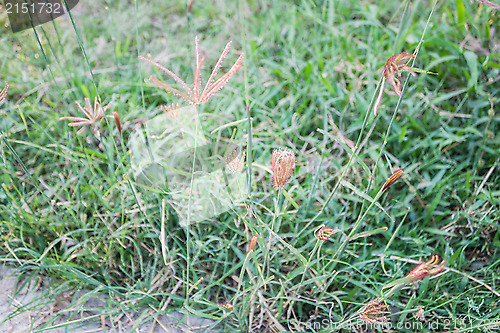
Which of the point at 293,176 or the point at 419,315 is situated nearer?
the point at 419,315

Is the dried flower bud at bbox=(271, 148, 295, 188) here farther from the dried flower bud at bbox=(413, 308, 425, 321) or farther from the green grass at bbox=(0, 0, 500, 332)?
the dried flower bud at bbox=(413, 308, 425, 321)

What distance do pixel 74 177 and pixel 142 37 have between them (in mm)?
879

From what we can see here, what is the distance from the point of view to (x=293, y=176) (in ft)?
4.46

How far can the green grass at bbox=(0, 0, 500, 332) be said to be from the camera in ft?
3.70

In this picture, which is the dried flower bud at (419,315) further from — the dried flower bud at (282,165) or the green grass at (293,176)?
the dried flower bud at (282,165)

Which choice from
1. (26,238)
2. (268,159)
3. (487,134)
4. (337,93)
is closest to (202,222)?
(268,159)

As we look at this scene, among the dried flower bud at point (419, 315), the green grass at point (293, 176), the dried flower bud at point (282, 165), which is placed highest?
the dried flower bud at point (282, 165)

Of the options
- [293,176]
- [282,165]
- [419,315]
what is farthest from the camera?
[293,176]

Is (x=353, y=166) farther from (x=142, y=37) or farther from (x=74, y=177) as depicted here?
(x=142, y=37)

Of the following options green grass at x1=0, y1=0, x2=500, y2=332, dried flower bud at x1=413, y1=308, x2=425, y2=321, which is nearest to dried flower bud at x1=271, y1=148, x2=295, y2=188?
green grass at x1=0, y1=0, x2=500, y2=332

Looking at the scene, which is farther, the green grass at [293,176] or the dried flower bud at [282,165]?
the green grass at [293,176]

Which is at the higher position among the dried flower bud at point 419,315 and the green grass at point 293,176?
the green grass at point 293,176

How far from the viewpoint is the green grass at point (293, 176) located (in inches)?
44.4

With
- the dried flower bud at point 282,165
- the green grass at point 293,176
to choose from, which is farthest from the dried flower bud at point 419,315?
the dried flower bud at point 282,165
